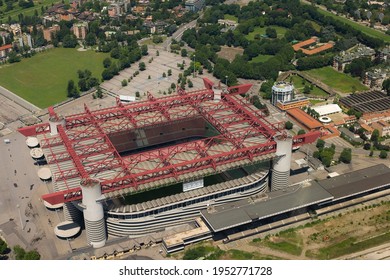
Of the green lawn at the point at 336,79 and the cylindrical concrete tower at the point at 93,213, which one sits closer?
the cylindrical concrete tower at the point at 93,213

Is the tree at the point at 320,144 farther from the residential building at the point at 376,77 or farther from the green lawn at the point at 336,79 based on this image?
the residential building at the point at 376,77

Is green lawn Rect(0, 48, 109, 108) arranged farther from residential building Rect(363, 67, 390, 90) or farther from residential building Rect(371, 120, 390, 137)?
residential building Rect(371, 120, 390, 137)

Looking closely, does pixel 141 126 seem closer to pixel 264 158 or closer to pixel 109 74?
pixel 264 158

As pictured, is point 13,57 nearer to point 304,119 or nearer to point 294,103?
point 294,103

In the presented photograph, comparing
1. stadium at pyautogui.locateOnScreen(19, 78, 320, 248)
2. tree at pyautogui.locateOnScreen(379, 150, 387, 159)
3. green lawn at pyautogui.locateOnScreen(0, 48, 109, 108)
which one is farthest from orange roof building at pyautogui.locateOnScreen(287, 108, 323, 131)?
green lawn at pyautogui.locateOnScreen(0, 48, 109, 108)

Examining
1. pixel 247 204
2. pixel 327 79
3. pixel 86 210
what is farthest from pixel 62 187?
pixel 327 79

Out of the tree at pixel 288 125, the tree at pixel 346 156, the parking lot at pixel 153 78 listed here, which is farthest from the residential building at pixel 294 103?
the parking lot at pixel 153 78
